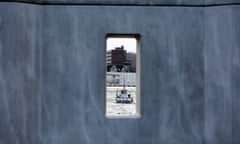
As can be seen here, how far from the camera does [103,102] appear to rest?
3.77 metres

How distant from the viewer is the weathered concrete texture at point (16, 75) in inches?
138

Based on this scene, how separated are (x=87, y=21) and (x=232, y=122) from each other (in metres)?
2.76

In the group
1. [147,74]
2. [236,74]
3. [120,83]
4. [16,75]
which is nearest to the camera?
[16,75]

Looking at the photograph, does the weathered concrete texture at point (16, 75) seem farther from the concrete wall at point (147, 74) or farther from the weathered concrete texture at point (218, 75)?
the weathered concrete texture at point (218, 75)

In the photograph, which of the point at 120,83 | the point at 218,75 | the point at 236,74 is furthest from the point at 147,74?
the point at 120,83

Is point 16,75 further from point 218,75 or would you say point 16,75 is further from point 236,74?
point 236,74

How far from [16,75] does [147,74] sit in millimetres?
1984

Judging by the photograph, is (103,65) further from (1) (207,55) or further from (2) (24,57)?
(1) (207,55)

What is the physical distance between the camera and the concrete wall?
12.2ft

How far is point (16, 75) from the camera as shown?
3.53 meters

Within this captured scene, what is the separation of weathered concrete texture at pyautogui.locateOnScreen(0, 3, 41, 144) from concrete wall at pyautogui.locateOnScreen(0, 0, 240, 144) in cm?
7

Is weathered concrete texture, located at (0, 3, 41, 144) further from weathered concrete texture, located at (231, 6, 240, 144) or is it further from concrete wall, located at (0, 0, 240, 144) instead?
weathered concrete texture, located at (231, 6, 240, 144)

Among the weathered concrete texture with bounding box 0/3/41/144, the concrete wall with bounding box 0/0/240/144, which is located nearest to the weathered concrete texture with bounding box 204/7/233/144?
the concrete wall with bounding box 0/0/240/144

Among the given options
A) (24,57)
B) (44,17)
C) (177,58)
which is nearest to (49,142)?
(24,57)
